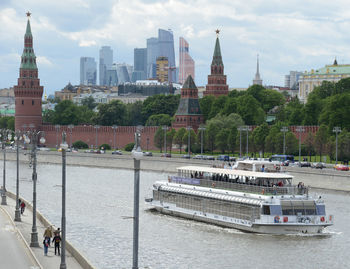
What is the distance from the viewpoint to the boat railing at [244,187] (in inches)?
1905

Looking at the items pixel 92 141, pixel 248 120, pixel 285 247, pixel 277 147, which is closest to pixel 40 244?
pixel 285 247

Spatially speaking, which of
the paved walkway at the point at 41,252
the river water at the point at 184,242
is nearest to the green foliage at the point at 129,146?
the river water at the point at 184,242

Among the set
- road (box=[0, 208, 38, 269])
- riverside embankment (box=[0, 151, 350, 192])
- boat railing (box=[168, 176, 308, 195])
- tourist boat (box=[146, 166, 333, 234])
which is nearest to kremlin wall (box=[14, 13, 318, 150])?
riverside embankment (box=[0, 151, 350, 192])

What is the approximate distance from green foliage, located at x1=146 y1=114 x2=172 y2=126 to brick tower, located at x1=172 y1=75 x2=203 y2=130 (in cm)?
1224

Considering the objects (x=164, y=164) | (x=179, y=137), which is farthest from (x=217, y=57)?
(x=164, y=164)

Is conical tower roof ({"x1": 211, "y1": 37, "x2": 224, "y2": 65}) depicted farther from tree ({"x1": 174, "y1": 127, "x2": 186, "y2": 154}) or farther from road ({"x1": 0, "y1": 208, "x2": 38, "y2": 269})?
road ({"x1": 0, "y1": 208, "x2": 38, "y2": 269})

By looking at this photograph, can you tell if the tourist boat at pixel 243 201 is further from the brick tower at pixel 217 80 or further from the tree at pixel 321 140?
the brick tower at pixel 217 80

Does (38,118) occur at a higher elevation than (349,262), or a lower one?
higher

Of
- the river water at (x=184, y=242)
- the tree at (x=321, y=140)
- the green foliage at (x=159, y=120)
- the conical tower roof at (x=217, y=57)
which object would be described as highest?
the conical tower roof at (x=217, y=57)

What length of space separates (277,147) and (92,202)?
1789 inches

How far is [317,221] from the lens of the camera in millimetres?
46656

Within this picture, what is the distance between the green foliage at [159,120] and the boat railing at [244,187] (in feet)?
327

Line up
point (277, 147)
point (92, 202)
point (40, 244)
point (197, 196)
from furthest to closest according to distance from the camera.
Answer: point (277, 147)
point (92, 202)
point (197, 196)
point (40, 244)

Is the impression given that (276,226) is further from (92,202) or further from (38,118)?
(38,118)
